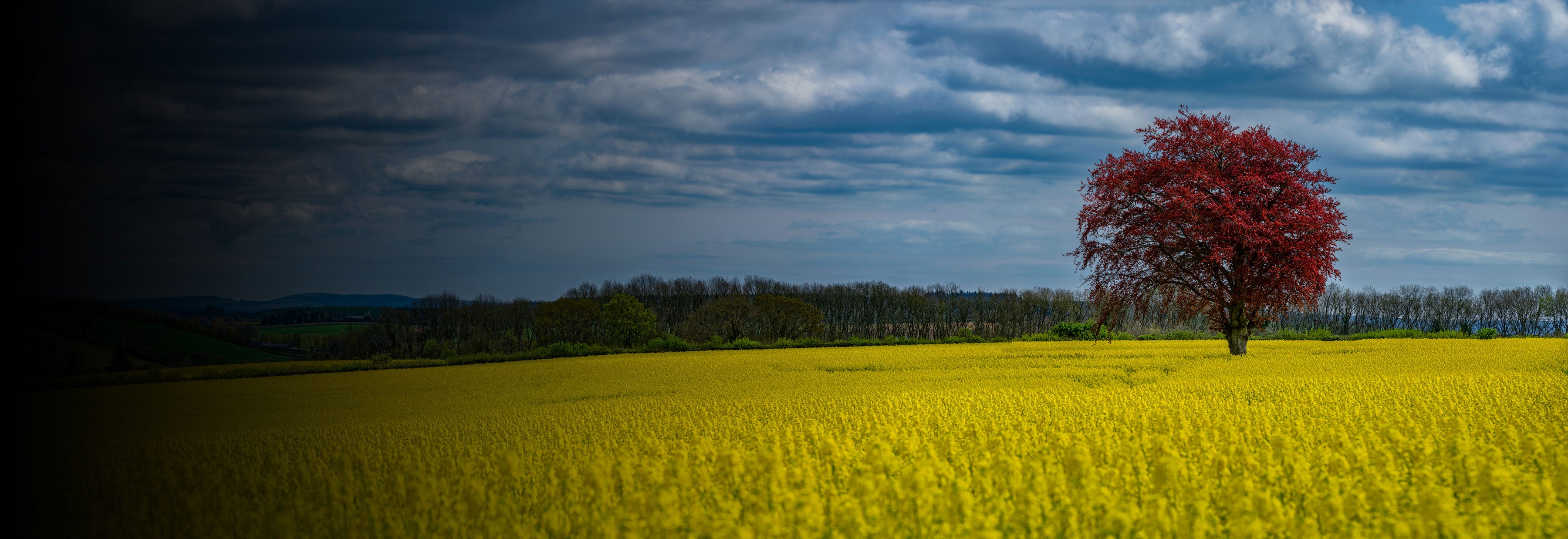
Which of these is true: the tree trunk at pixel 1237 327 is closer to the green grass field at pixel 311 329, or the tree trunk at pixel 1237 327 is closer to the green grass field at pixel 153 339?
the green grass field at pixel 153 339

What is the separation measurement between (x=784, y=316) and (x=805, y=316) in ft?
5.16

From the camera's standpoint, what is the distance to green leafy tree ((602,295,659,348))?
158 ft

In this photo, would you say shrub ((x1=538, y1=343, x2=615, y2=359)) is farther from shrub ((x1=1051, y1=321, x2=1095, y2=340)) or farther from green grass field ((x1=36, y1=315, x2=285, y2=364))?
shrub ((x1=1051, y1=321, x2=1095, y2=340))

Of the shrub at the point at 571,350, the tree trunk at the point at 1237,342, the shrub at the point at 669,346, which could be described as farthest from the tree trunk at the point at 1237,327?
the shrub at the point at 571,350

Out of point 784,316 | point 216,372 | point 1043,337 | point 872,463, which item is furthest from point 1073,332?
point 872,463

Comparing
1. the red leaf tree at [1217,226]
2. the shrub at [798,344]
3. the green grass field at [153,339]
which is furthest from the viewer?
the shrub at [798,344]

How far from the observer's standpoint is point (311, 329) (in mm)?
65000

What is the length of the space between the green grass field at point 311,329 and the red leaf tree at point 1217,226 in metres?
50.8

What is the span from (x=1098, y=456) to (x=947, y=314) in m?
68.8

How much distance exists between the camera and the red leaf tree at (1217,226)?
24500 millimetres

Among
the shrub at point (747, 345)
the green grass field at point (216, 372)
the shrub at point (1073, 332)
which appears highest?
the shrub at point (1073, 332)

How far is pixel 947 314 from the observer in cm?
7700

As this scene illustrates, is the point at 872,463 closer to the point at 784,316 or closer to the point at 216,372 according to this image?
the point at 216,372

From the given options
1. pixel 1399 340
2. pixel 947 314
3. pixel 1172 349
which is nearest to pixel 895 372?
pixel 1172 349
